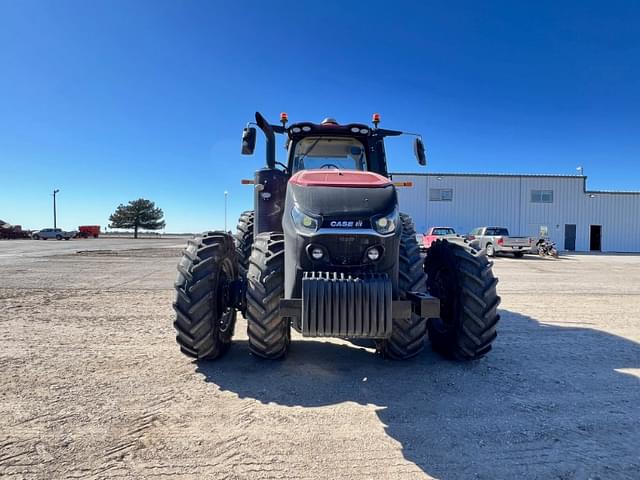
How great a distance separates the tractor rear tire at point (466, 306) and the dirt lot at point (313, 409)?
226mm

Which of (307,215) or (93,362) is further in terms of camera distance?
(93,362)

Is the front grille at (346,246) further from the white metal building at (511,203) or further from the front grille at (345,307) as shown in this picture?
the white metal building at (511,203)

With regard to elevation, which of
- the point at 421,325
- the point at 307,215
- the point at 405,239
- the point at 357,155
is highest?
the point at 357,155

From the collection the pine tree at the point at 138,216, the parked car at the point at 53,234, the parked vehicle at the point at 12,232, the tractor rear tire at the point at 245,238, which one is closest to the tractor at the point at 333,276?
the tractor rear tire at the point at 245,238

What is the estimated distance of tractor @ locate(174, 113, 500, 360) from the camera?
8.93ft

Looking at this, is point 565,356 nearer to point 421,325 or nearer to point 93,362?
point 421,325

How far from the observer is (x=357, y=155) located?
15.0 feet

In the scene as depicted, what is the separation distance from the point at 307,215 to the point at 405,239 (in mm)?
1187

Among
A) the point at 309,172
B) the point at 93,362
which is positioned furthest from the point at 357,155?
the point at 93,362

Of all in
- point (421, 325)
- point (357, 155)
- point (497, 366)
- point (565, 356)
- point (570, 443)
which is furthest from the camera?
point (357, 155)

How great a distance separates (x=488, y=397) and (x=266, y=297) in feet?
6.95

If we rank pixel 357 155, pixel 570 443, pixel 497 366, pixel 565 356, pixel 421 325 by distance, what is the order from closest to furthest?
pixel 570 443
pixel 421 325
pixel 497 366
pixel 565 356
pixel 357 155

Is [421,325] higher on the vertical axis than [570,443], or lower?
higher

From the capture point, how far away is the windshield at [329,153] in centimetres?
453
